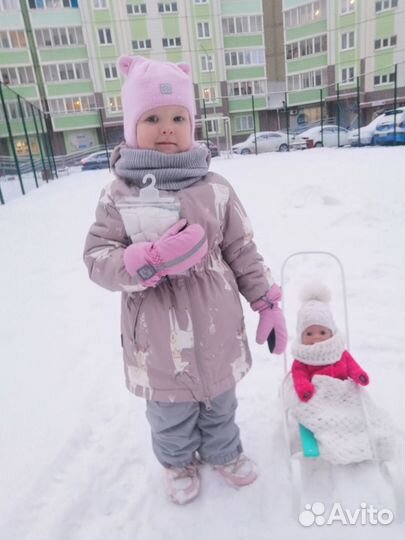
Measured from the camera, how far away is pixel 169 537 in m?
1.45

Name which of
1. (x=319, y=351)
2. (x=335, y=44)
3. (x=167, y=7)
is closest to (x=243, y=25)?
(x=167, y=7)

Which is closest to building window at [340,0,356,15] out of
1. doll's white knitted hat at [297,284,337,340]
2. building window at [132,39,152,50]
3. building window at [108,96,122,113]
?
building window at [132,39,152,50]

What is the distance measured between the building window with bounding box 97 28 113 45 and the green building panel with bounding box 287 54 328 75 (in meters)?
12.4

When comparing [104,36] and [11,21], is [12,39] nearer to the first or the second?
[11,21]

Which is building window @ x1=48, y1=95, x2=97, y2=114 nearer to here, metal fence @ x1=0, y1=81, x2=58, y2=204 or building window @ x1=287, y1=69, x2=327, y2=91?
metal fence @ x1=0, y1=81, x2=58, y2=204

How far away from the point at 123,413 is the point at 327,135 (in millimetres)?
16560

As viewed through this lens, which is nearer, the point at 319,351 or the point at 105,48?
the point at 319,351

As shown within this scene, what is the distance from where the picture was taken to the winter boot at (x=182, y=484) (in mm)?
1560

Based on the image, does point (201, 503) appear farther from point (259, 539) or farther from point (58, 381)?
point (58, 381)

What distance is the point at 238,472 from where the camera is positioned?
163cm

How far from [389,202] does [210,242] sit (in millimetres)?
4746

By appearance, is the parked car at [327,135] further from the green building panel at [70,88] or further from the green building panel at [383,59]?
the green building panel at [70,88]

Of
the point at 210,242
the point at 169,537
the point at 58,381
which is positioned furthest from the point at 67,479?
the point at 210,242

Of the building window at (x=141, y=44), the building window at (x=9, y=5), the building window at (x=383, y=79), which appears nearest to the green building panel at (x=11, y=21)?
the building window at (x=9, y=5)
